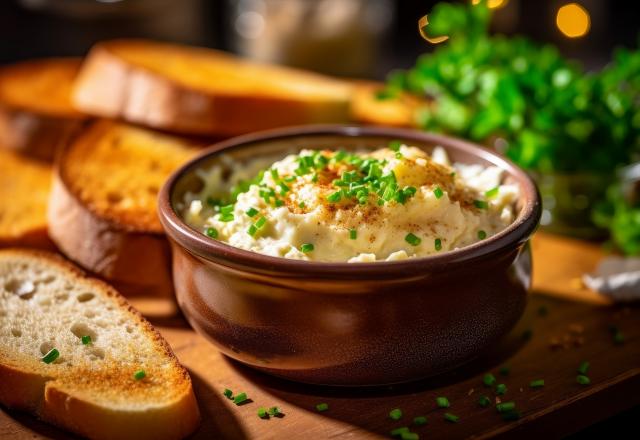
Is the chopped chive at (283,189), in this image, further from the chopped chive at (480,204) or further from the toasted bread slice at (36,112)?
the toasted bread slice at (36,112)

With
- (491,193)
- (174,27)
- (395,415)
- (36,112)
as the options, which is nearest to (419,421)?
(395,415)

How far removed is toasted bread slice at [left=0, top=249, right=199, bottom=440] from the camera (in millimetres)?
2104

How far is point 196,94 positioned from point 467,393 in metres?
1.90

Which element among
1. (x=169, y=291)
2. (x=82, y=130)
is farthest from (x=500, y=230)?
(x=82, y=130)

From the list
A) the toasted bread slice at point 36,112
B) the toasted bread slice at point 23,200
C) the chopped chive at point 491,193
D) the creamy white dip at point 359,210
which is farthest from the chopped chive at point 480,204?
the toasted bread slice at point 36,112

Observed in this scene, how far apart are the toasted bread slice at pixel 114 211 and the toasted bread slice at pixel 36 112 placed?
0.88ft

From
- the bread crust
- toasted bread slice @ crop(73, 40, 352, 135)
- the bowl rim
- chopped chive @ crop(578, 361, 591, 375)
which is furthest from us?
toasted bread slice @ crop(73, 40, 352, 135)

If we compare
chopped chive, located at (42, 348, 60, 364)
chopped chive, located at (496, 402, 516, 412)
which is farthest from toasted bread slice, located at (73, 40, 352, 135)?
chopped chive, located at (496, 402, 516, 412)

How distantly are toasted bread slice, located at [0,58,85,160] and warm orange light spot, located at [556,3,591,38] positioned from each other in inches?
147

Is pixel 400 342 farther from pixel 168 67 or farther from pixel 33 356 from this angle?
pixel 168 67

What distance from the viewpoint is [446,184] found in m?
2.47

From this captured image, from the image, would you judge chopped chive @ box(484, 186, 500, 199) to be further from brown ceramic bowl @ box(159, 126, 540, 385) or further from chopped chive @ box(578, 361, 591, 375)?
chopped chive @ box(578, 361, 591, 375)

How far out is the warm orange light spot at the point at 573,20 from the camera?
6.10 m

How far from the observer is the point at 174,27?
6633 mm
